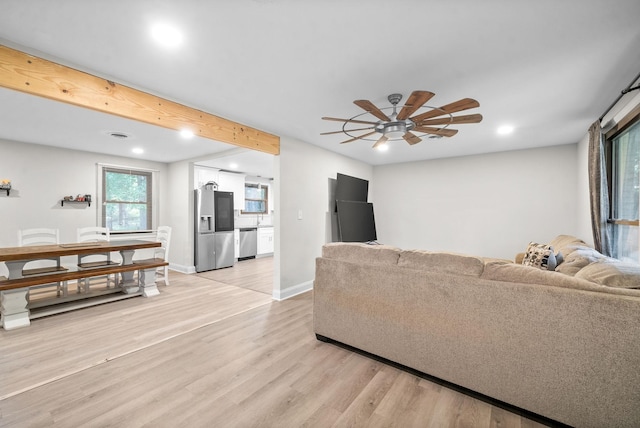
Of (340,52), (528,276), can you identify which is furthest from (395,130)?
(528,276)

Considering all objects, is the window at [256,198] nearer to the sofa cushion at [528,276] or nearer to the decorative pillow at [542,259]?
the decorative pillow at [542,259]

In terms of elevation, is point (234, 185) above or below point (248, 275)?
above

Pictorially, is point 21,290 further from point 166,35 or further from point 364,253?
point 364,253

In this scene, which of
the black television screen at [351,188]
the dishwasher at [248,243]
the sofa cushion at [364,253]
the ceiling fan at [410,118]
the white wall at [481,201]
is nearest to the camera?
the ceiling fan at [410,118]

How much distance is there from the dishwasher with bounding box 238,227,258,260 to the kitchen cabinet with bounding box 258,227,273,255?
149 mm

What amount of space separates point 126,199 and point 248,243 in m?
2.90

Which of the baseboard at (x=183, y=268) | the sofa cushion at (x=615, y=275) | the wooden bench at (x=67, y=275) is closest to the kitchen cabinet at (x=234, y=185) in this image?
the baseboard at (x=183, y=268)

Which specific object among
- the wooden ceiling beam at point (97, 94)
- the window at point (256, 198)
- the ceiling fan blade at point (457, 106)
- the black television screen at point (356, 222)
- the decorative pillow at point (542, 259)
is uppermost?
the wooden ceiling beam at point (97, 94)

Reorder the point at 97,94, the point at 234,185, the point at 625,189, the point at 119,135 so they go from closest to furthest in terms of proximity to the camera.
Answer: the point at 97,94
the point at 625,189
the point at 119,135
the point at 234,185

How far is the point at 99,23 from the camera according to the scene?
161 cm

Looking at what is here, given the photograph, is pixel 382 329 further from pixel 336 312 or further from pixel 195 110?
pixel 195 110

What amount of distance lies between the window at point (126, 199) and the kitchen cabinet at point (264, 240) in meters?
2.68

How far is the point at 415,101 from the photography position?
1.98 meters

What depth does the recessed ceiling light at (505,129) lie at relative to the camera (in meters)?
3.48
